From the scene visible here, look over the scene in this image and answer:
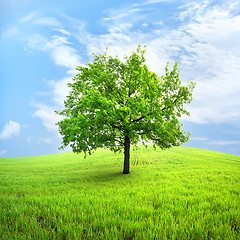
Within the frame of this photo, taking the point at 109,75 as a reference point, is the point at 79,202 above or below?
below

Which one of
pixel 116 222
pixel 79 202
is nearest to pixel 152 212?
pixel 116 222

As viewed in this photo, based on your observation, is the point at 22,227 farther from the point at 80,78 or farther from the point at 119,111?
the point at 80,78

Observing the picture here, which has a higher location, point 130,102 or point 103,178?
point 130,102

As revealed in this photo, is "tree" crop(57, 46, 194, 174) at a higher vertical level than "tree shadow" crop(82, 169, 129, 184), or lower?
higher

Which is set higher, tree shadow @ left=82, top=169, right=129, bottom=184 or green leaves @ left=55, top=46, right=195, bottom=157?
green leaves @ left=55, top=46, right=195, bottom=157

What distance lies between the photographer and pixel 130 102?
16.7 m

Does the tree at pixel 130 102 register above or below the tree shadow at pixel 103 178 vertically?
above

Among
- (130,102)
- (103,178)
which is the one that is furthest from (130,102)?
(103,178)

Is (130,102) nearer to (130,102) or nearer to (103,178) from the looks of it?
(130,102)

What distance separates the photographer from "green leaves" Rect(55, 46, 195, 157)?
16.8 m

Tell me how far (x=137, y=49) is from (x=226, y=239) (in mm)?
20656

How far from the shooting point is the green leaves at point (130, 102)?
16.8 metres

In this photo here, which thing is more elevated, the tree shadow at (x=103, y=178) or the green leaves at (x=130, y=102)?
the green leaves at (x=130, y=102)

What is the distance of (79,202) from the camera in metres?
8.09
